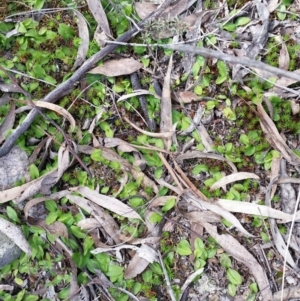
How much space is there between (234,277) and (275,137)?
85 cm

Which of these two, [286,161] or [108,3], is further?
[108,3]

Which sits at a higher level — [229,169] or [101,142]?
[101,142]

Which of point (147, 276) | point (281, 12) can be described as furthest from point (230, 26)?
point (147, 276)

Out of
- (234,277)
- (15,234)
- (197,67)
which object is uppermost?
(197,67)

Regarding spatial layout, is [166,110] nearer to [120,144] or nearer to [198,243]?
[120,144]

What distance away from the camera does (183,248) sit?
8.44 feet

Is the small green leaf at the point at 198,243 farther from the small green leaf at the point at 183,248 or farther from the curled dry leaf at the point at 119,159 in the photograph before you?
the curled dry leaf at the point at 119,159

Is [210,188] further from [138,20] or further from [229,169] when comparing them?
[138,20]

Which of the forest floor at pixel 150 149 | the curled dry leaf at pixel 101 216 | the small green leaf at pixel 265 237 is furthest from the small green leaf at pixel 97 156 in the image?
the small green leaf at pixel 265 237

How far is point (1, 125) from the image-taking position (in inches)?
107

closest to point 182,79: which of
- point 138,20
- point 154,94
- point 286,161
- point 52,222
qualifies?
point 154,94

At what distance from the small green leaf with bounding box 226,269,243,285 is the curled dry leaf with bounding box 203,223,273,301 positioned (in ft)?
0.25

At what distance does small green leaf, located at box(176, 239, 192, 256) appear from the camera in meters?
2.56

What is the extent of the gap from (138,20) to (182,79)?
0.46 m
